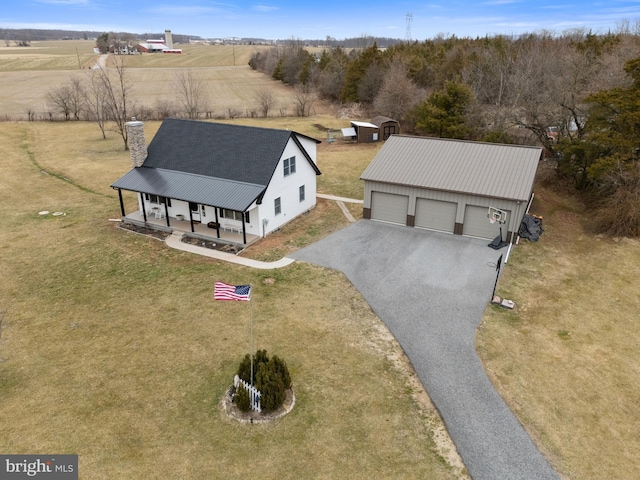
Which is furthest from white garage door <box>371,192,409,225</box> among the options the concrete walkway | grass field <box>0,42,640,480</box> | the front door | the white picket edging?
the white picket edging

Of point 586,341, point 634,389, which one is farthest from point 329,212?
point 634,389

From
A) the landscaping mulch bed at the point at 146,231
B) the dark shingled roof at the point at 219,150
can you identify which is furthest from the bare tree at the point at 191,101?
the landscaping mulch bed at the point at 146,231

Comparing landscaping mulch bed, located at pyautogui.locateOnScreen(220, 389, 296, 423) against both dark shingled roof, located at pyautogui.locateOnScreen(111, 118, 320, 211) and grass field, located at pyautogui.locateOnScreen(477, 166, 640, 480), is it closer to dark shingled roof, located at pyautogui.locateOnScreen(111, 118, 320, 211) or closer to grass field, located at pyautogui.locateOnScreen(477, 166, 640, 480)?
grass field, located at pyautogui.locateOnScreen(477, 166, 640, 480)

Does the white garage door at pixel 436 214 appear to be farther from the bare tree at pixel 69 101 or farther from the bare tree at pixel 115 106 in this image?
the bare tree at pixel 69 101

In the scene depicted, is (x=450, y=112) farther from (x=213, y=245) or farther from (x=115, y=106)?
(x=115, y=106)

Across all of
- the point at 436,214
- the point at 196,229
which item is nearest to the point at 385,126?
the point at 436,214

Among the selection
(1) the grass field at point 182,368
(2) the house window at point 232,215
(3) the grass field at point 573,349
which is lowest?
(1) the grass field at point 182,368

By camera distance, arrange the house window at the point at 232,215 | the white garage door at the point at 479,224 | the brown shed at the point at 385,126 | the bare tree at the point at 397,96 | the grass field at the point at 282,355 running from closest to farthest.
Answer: the grass field at the point at 282,355 < the white garage door at the point at 479,224 < the house window at the point at 232,215 < the brown shed at the point at 385,126 < the bare tree at the point at 397,96
